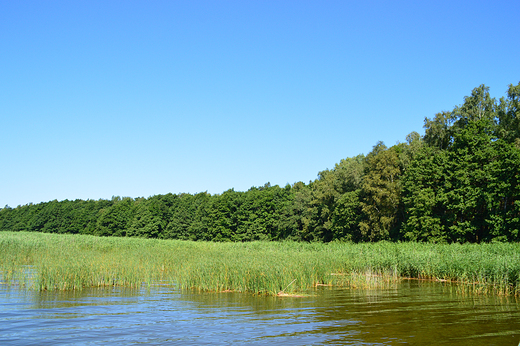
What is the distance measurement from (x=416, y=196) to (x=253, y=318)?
112ft

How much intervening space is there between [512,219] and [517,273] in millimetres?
19575

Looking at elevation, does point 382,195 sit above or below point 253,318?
above

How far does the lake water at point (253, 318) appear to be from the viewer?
9.72 metres

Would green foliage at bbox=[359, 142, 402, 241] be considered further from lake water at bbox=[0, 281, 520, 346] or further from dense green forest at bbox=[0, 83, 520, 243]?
lake water at bbox=[0, 281, 520, 346]

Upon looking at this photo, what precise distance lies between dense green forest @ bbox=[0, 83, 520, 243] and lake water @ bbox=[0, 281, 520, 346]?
2321 cm

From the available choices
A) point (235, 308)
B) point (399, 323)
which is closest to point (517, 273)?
point (399, 323)

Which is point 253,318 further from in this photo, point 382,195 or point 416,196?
point 382,195

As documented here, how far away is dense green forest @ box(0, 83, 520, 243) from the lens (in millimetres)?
36281

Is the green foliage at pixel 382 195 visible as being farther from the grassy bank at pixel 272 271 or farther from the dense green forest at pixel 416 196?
the grassy bank at pixel 272 271

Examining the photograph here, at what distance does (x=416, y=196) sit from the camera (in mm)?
41812

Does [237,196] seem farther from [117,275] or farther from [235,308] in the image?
[235,308]

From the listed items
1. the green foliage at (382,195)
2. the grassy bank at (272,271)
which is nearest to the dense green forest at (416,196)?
the green foliage at (382,195)

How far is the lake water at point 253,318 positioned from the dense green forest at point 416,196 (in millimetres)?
23210

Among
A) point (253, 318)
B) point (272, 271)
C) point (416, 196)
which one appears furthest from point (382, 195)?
point (253, 318)
